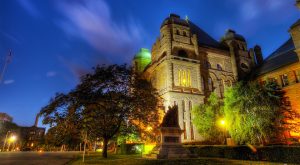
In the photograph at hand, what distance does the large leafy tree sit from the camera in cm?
2228

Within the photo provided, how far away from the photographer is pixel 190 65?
150ft

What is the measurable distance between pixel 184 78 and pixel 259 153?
26919 millimetres

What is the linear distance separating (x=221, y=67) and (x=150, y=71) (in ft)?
61.0

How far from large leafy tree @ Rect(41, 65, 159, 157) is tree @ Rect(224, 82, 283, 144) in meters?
10.8

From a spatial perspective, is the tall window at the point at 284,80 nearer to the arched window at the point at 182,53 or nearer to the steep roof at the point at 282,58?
the steep roof at the point at 282,58

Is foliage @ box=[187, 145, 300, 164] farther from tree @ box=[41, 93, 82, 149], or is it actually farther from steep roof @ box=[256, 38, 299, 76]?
steep roof @ box=[256, 38, 299, 76]

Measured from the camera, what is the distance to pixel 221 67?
5325 cm

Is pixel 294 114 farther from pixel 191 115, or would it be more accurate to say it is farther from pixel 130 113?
pixel 130 113

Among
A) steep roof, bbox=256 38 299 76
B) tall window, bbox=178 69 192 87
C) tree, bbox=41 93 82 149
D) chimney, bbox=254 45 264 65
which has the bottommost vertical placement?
tree, bbox=41 93 82 149

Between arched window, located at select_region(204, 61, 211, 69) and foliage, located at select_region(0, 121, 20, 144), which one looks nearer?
arched window, located at select_region(204, 61, 211, 69)

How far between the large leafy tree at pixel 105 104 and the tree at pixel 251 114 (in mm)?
10805

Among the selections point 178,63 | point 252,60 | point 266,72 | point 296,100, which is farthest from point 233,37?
point 296,100

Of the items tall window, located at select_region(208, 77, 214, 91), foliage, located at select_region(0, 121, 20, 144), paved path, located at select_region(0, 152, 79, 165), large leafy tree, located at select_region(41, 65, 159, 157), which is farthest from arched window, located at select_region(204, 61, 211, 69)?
foliage, located at select_region(0, 121, 20, 144)

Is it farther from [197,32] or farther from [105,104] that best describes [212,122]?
[197,32]
